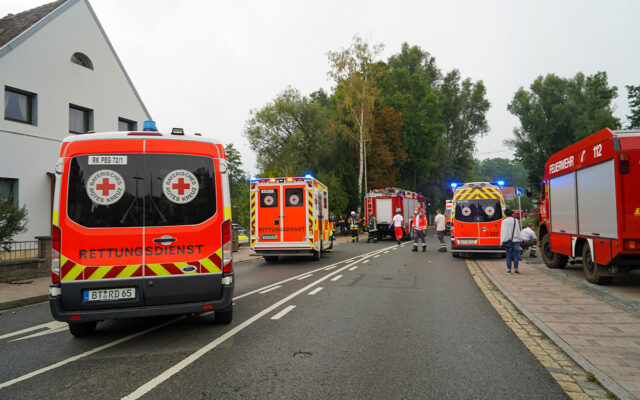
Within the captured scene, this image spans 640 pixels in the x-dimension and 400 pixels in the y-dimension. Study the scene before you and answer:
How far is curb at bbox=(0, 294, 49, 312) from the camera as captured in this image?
820 cm

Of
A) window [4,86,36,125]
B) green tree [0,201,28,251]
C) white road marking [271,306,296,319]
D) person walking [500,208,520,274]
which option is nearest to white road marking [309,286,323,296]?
white road marking [271,306,296,319]

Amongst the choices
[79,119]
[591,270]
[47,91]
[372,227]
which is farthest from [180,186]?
[372,227]

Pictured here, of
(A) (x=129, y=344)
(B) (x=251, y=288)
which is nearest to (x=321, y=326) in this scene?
(A) (x=129, y=344)

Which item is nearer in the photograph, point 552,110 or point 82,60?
point 82,60

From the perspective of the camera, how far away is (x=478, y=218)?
15719 millimetres

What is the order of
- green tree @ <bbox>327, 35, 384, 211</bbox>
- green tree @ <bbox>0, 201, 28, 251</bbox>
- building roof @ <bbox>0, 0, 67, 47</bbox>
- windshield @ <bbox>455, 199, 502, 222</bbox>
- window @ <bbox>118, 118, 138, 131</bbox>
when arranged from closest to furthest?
1. green tree @ <bbox>0, 201, 28, 251</bbox>
2. windshield @ <bbox>455, 199, 502, 222</bbox>
3. building roof @ <bbox>0, 0, 67, 47</bbox>
4. window @ <bbox>118, 118, 138, 131</bbox>
5. green tree @ <bbox>327, 35, 384, 211</bbox>

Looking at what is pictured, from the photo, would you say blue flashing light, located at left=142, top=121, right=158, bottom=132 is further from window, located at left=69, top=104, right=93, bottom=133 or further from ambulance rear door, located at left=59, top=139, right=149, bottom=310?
window, located at left=69, top=104, right=93, bottom=133

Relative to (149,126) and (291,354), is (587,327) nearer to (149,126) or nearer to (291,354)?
(291,354)

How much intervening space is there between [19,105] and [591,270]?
19469 millimetres

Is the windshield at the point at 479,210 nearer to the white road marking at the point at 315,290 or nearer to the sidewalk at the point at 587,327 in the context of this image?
the sidewalk at the point at 587,327

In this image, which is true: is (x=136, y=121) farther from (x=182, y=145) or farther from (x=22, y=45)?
(x=182, y=145)

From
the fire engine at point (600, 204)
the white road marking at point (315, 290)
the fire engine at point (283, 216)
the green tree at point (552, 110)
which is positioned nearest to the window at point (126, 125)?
the fire engine at point (283, 216)

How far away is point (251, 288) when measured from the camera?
9.68 meters

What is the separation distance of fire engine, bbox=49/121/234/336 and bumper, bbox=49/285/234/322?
0.4 inches
